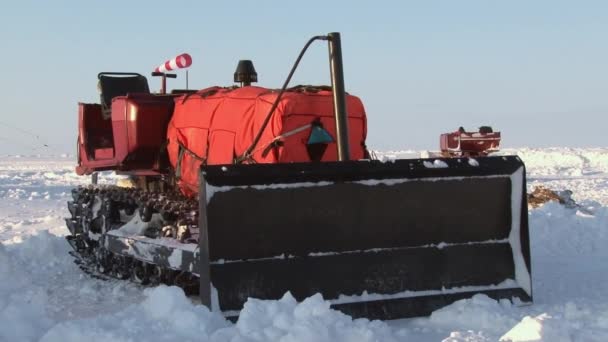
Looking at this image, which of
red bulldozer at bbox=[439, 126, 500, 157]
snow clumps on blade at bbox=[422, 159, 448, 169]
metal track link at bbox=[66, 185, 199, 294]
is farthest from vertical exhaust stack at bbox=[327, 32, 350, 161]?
red bulldozer at bbox=[439, 126, 500, 157]

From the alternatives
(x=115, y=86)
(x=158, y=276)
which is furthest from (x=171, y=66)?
(x=158, y=276)

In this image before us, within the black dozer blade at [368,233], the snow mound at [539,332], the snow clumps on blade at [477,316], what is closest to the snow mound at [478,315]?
the snow clumps on blade at [477,316]

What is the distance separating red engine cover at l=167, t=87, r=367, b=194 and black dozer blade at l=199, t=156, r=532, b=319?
0.87 metres

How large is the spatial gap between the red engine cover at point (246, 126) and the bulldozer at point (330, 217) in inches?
0.5

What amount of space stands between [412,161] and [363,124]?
1.29 m

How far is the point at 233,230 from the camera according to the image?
5.15 m

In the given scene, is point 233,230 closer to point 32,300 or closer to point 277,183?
point 277,183

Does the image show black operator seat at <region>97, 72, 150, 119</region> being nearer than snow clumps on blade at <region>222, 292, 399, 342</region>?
No

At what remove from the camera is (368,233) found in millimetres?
5461

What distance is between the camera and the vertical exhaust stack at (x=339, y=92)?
571 centimetres

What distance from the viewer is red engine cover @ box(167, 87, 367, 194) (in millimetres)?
6105

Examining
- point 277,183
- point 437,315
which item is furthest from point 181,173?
point 437,315

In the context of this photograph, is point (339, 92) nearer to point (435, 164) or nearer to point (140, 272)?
point (435, 164)

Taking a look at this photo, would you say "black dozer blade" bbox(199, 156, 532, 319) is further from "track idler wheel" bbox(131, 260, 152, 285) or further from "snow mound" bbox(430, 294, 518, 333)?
"track idler wheel" bbox(131, 260, 152, 285)
